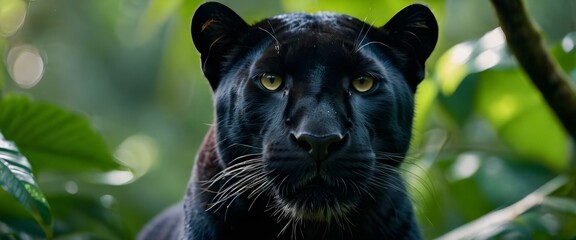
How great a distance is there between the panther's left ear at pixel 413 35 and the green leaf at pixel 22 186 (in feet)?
4.91

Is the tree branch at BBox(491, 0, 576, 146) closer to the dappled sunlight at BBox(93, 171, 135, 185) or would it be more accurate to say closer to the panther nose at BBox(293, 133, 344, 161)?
the panther nose at BBox(293, 133, 344, 161)

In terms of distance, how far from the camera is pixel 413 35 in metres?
4.23

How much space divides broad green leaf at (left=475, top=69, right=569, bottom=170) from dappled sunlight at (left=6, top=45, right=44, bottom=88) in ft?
18.9

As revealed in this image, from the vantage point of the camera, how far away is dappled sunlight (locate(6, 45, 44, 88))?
10555 millimetres

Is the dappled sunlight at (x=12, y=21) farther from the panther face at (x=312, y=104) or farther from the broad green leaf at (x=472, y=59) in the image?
the panther face at (x=312, y=104)

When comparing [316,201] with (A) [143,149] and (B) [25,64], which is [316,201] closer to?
(B) [25,64]

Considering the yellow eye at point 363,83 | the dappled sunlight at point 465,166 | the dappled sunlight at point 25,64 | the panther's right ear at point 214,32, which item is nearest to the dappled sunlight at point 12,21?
the dappled sunlight at point 25,64

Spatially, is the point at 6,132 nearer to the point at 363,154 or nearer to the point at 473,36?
the point at 363,154

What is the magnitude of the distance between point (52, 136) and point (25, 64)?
623 cm

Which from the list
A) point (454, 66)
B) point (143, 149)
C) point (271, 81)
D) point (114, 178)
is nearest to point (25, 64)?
point (143, 149)

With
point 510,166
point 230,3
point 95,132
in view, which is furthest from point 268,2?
point 95,132

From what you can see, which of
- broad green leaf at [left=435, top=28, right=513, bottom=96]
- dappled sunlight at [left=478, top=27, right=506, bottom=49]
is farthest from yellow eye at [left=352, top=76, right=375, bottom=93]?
dappled sunlight at [left=478, top=27, right=506, bottom=49]

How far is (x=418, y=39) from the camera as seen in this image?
424 centimetres

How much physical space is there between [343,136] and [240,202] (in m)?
0.69
